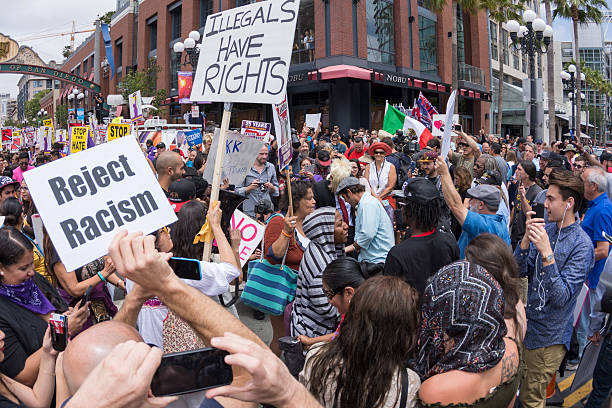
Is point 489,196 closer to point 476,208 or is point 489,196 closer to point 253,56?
point 476,208

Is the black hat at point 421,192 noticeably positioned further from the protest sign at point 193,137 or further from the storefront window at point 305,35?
the storefront window at point 305,35

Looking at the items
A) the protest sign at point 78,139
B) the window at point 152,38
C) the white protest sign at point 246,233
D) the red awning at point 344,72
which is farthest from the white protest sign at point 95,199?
the window at point 152,38

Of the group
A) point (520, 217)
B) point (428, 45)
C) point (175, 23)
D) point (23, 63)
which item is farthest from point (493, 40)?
point (520, 217)

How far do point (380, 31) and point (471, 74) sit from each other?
33.1 feet

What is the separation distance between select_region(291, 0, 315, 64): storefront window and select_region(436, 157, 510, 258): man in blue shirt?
801 inches

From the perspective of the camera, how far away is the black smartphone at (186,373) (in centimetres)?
111

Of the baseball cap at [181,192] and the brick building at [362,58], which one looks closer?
the baseball cap at [181,192]

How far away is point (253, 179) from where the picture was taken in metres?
7.28

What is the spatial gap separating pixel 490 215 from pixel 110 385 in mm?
3719

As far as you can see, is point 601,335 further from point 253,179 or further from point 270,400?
point 253,179

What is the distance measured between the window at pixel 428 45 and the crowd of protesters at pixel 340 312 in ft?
80.7

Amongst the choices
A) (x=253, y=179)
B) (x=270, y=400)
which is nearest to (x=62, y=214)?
(x=270, y=400)

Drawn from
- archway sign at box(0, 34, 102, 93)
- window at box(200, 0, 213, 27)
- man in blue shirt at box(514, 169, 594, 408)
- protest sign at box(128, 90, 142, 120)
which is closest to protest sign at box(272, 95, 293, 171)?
man in blue shirt at box(514, 169, 594, 408)

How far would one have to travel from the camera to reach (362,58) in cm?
2245
